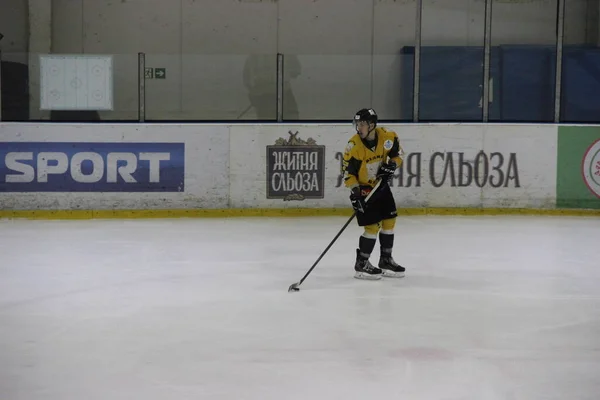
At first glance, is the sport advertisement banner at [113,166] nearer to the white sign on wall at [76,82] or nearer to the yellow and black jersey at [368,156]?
the white sign on wall at [76,82]

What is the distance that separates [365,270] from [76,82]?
15.7 ft

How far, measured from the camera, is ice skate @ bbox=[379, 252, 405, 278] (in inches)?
261

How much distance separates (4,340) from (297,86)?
655cm

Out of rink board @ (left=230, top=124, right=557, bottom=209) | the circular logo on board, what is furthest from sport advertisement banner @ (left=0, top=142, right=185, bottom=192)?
the circular logo on board

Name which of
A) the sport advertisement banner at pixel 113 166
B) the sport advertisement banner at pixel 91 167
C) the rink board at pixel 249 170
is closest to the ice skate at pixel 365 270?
the rink board at pixel 249 170

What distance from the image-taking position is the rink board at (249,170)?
10.0 m

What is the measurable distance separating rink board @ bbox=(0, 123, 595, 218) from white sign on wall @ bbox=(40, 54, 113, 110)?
0.23 meters

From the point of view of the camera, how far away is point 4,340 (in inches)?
180

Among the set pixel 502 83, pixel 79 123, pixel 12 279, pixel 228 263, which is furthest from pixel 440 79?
pixel 12 279

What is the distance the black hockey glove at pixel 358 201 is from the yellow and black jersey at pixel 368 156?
9 centimetres

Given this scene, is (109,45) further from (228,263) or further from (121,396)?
(121,396)

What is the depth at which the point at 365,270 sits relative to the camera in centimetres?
657

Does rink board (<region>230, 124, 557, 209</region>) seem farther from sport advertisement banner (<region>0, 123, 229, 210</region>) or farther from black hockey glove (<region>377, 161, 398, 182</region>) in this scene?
black hockey glove (<region>377, 161, 398, 182</region>)

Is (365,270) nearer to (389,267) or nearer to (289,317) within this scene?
(389,267)
